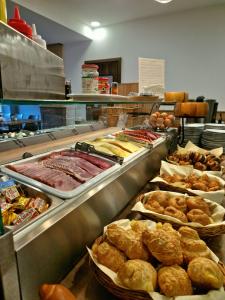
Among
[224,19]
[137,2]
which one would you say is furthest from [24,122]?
[224,19]

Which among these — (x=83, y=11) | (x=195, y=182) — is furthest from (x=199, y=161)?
(x=83, y=11)

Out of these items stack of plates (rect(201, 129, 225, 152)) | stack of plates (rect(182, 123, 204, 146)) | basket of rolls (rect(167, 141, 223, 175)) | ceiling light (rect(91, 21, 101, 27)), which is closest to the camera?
basket of rolls (rect(167, 141, 223, 175))

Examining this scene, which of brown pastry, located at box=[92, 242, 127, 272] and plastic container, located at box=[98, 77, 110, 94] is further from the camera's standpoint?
plastic container, located at box=[98, 77, 110, 94]

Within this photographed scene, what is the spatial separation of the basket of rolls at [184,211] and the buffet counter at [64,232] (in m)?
0.13

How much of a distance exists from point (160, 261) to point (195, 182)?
0.68 m

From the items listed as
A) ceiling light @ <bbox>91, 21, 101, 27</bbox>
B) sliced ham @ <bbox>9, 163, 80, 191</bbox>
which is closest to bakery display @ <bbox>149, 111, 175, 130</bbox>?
sliced ham @ <bbox>9, 163, 80, 191</bbox>

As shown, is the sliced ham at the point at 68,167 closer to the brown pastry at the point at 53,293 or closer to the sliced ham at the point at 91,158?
the sliced ham at the point at 91,158

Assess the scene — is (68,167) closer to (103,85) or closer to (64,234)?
(64,234)

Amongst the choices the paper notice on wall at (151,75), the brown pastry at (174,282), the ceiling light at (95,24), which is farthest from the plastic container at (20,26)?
the ceiling light at (95,24)

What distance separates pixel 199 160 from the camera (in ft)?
5.27

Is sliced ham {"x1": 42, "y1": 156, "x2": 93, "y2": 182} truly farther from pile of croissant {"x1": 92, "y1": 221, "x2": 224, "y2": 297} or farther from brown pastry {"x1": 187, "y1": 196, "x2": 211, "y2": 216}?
brown pastry {"x1": 187, "y1": 196, "x2": 211, "y2": 216}

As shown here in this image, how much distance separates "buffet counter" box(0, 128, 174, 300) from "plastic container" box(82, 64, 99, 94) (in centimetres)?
39

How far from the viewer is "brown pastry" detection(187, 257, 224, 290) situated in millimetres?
575

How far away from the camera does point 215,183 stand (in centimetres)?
122
